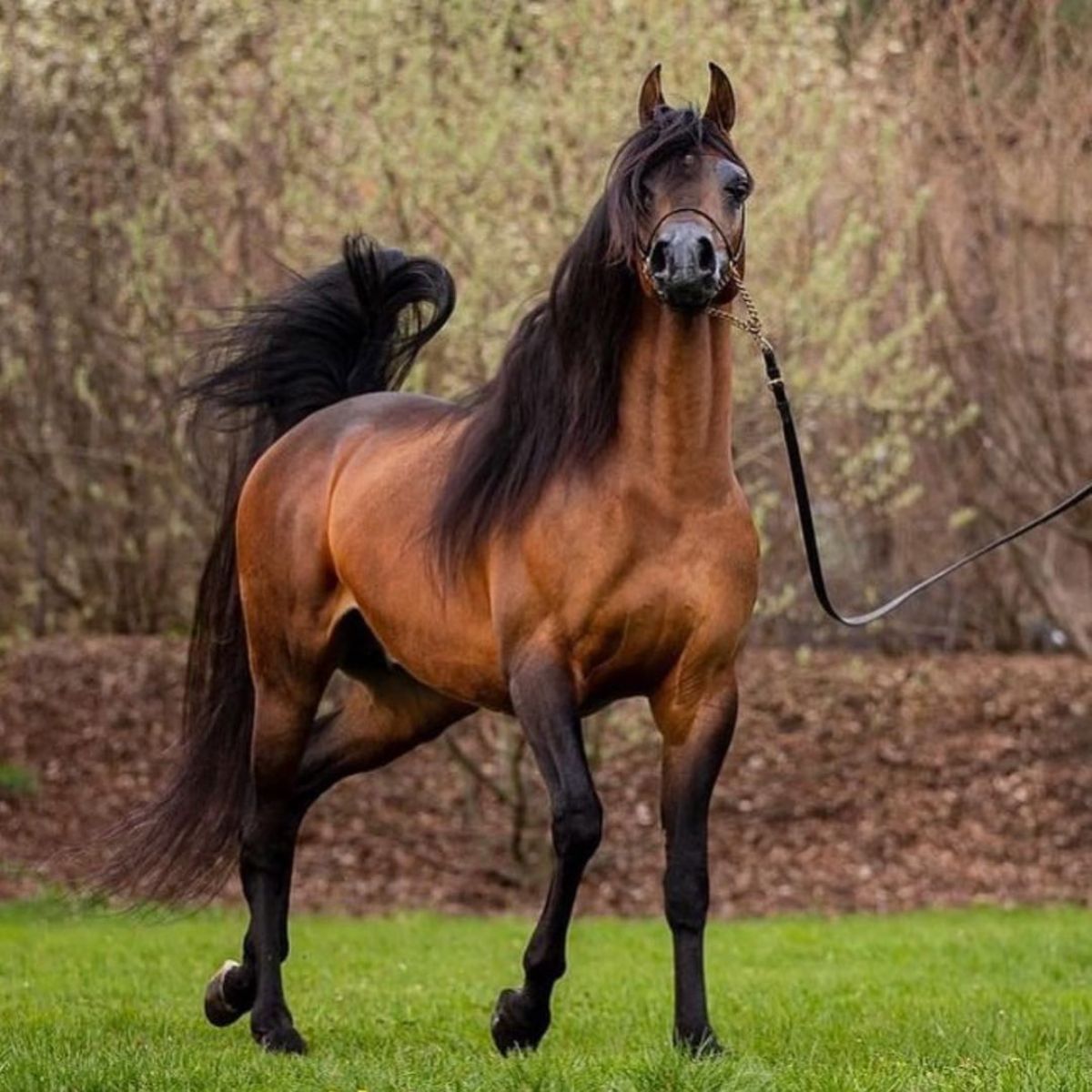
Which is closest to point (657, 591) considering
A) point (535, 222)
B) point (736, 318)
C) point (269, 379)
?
point (736, 318)

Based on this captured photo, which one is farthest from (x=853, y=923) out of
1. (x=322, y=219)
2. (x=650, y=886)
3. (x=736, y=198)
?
(x=736, y=198)

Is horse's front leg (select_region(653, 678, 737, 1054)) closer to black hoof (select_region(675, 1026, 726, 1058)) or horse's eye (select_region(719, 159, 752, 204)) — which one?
black hoof (select_region(675, 1026, 726, 1058))

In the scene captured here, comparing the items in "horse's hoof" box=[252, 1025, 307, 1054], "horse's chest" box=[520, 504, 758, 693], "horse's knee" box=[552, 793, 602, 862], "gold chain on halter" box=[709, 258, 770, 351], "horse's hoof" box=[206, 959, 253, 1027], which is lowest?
"horse's hoof" box=[252, 1025, 307, 1054]

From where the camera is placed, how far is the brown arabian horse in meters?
5.98

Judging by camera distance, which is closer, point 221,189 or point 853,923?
point 853,923

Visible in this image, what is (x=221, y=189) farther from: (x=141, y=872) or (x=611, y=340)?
(x=611, y=340)

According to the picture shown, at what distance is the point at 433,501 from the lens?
6742mm

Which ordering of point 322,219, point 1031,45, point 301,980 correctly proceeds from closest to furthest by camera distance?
point 301,980
point 322,219
point 1031,45

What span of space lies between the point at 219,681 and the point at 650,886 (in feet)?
26.2

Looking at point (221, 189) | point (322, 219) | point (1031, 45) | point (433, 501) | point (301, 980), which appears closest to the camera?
point (433, 501)

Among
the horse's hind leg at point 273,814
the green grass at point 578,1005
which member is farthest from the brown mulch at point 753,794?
the horse's hind leg at point 273,814

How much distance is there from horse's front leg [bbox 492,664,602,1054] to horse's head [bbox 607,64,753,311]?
1.10m

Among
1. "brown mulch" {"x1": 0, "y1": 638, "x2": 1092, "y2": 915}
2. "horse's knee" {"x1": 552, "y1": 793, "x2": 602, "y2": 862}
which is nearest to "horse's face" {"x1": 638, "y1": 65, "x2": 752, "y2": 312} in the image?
"horse's knee" {"x1": 552, "y1": 793, "x2": 602, "y2": 862}

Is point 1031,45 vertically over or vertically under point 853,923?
over
